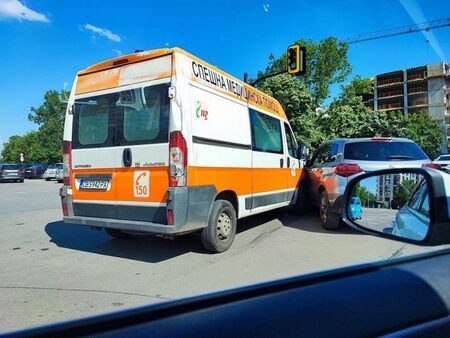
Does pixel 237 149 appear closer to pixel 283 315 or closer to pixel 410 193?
pixel 410 193

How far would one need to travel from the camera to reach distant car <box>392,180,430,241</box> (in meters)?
1.65

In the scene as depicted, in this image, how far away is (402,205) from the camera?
1870 millimetres

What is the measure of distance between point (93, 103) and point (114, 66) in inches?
26.7

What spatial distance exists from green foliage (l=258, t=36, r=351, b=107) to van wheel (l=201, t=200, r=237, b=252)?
109ft

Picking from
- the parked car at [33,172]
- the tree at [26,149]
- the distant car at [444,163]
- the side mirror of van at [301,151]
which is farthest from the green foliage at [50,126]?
the side mirror of van at [301,151]

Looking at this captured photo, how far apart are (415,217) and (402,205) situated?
0.11 meters

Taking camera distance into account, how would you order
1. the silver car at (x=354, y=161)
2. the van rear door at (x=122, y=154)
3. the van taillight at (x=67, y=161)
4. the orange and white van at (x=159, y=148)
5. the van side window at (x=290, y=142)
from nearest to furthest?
the orange and white van at (x=159, y=148) < the van rear door at (x=122, y=154) < the van taillight at (x=67, y=161) < the silver car at (x=354, y=161) < the van side window at (x=290, y=142)

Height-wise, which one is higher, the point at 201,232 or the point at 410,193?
the point at 410,193

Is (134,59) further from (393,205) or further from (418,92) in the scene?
(418,92)

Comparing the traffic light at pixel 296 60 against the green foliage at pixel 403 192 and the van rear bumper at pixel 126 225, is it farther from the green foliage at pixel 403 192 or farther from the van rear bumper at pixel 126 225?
the green foliage at pixel 403 192

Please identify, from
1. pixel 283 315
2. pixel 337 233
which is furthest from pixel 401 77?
pixel 283 315

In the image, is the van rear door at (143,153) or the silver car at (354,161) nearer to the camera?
the van rear door at (143,153)

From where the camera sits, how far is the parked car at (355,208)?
7.29 feet

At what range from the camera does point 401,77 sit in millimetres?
91938
